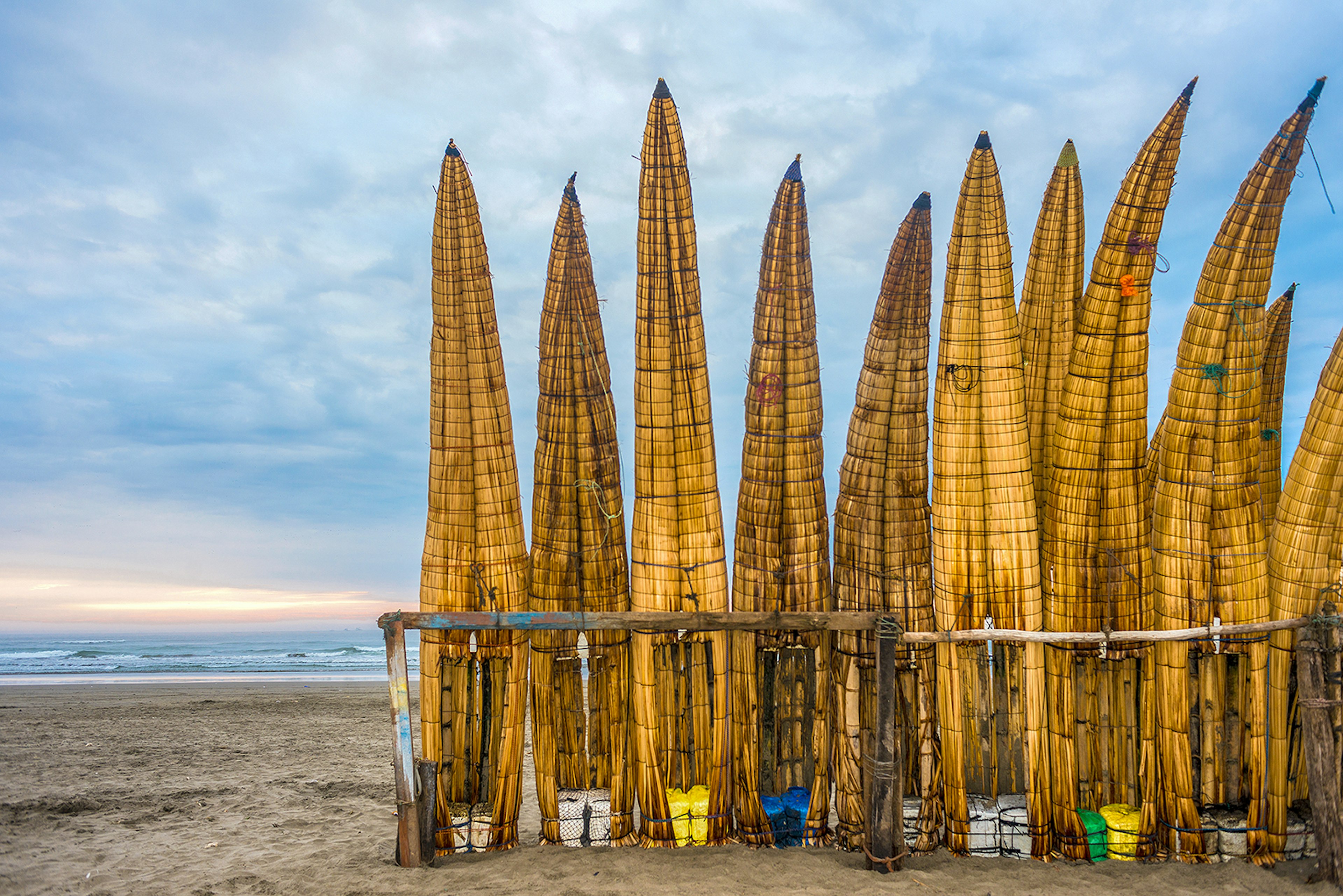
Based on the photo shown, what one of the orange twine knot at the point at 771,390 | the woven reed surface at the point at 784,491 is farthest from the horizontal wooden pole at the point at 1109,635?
the orange twine knot at the point at 771,390

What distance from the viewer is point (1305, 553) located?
504cm

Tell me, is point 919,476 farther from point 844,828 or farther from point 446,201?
point 446,201

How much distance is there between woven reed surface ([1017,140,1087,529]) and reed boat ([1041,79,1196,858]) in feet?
1.35

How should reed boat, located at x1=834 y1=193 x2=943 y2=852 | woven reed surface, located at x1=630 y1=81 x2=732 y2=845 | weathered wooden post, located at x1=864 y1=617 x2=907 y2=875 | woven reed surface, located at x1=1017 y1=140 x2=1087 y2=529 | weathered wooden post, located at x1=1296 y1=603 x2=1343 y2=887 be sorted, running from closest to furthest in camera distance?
weathered wooden post, located at x1=1296 y1=603 x2=1343 y2=887
weathered wooden post, located at x1=864 y1=617 x2=907 y2=875
woven reed surface, located at x1=630 y1=81 x2=732 y2=845
reed boat, located at x1=834 y1=193 x2=943 y2=852
woven reed surface, located at x1=1017 y1=140 x2=1087 y2=529

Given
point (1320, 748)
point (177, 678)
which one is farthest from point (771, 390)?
point (177, 678)

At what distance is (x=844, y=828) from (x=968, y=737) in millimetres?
1161

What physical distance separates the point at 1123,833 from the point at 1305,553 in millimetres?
2435

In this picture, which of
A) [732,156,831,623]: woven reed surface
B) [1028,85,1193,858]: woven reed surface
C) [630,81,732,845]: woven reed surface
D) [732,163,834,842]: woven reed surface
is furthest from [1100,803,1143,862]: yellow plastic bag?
[630,81,732,845]: woven reed surface

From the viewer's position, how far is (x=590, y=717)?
5391 mm

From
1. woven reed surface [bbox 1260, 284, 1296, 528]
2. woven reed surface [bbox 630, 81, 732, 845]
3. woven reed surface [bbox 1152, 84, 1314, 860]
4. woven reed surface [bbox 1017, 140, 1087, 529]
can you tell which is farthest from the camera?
woven reed surface [bbox 1260, 284, 1296, 528]

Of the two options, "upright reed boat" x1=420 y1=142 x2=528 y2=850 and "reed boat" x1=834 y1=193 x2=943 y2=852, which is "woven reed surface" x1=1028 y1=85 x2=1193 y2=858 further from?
"upright reed boat" x1=420 y1=142 x2=528 y2=850

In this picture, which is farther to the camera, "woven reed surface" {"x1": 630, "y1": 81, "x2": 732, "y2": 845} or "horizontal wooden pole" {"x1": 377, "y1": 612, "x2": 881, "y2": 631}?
"woven reed surface" {"x1": 630, "y1": 81, "x2": 732, "y2": 845}

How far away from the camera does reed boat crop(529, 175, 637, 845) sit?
5359mm

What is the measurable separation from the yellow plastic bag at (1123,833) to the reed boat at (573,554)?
3.53 metres
